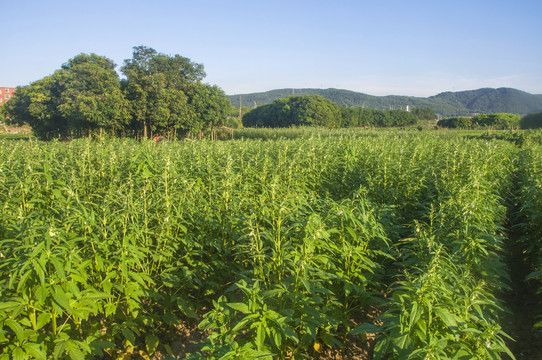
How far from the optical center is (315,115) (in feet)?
253

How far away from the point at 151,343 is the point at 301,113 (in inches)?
3014

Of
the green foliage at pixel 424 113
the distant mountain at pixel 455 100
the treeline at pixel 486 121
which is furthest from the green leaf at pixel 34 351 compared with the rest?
the green foliage at pixel 424 113

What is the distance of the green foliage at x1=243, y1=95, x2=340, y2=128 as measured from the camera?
7704 cm

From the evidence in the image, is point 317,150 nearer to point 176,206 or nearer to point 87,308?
point 176,206

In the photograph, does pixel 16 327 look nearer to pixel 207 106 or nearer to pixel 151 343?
pixel 151 343

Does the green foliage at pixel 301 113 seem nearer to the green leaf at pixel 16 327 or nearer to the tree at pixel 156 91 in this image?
the tree at pixel 156 91

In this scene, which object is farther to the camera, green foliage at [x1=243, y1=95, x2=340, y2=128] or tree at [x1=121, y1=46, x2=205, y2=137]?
green foliage at [x1=243, y1=95, x2=340, y2=128]

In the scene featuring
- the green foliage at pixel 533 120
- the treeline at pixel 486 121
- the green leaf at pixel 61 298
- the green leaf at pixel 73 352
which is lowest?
the green leaf at pixel 73 352

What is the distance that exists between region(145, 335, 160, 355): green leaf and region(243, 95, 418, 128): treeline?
219 ft

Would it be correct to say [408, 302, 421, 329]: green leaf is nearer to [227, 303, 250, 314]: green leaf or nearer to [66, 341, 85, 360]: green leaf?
[227, 303, 250, 314]: green leaf

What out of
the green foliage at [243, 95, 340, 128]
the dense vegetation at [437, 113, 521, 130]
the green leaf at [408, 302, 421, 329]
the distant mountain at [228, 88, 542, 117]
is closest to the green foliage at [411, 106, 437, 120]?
the distant mountain at [228, 88, 542, 117]

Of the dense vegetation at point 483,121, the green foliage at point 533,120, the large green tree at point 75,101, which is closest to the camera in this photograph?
the green foliage at point 533,120

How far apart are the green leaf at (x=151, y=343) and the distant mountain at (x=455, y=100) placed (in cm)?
2472

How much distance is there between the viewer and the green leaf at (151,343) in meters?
3.37
